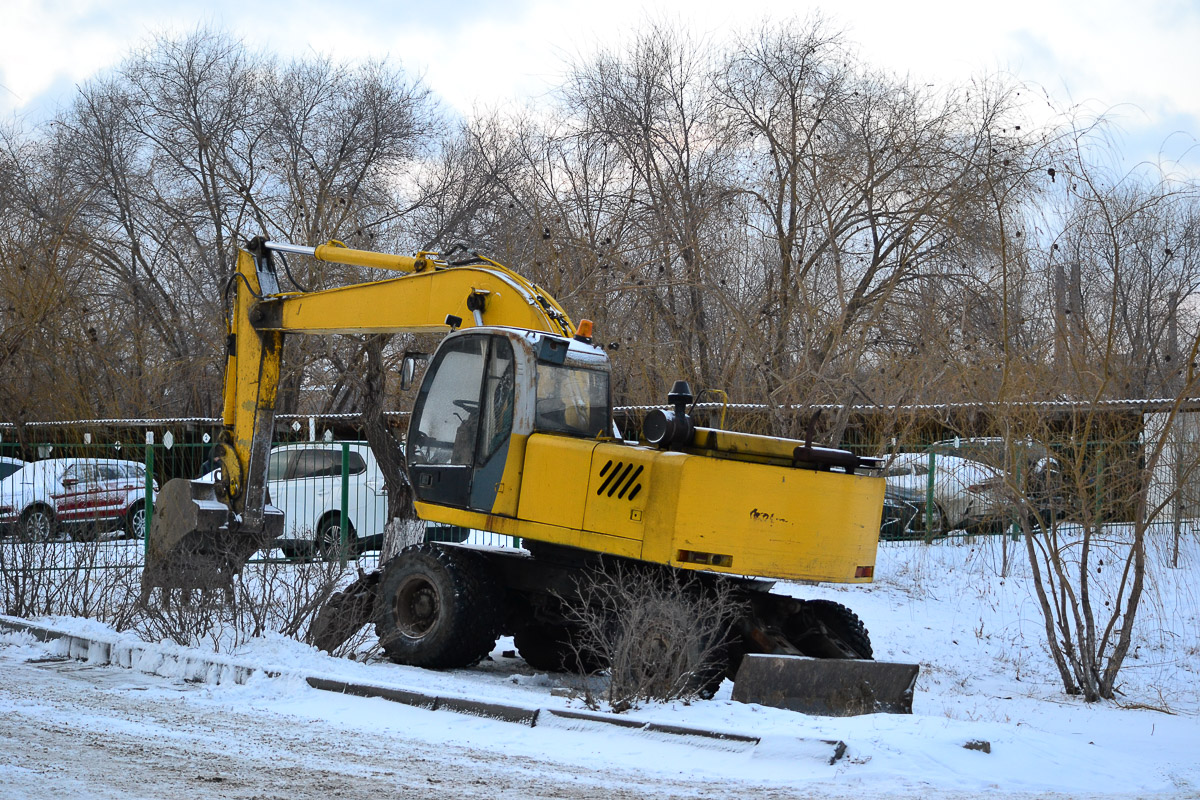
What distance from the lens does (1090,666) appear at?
35.0ft

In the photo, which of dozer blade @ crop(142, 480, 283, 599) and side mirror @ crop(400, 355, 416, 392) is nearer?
side mirror @ crop(400, 355, 416, 392)

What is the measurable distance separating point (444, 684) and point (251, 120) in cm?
2086

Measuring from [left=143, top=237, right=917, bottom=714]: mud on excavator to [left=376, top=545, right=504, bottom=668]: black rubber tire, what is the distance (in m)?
0.02

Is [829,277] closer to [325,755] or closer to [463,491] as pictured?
[463,491]

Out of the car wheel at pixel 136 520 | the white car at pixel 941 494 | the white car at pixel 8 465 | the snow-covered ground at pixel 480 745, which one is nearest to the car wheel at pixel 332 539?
the snow-covered ground at pixel 480 745

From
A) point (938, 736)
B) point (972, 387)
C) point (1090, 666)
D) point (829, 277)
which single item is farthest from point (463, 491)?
point (829, 277)

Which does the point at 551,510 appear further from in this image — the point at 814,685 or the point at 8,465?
the point at 8,465

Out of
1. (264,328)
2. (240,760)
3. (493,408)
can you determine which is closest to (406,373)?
(493,408)

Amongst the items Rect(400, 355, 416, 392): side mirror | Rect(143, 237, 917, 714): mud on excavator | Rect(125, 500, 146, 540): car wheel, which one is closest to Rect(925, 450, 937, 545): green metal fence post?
Rect(143, 237, 917, 714): mud on excavator

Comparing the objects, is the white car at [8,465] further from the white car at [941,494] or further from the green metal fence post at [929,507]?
the green metal fence post at [929,507]

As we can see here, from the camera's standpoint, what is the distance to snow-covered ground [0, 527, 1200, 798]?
5.68m

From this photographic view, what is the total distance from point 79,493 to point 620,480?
28.9 ft

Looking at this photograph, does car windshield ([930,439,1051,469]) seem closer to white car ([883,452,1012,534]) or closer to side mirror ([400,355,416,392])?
white car ([883,452,1012,534])

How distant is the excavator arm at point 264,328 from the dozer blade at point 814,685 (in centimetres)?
332
